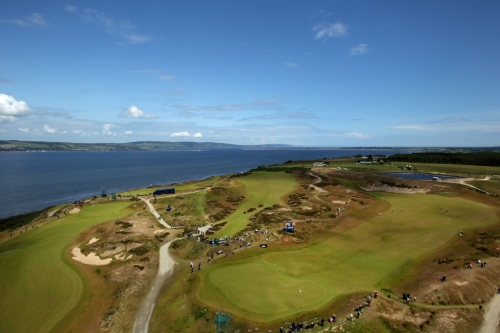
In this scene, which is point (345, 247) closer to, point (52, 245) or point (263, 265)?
point (263, 265)

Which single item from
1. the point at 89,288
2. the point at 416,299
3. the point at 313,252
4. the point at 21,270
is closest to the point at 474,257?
the point at 416,299

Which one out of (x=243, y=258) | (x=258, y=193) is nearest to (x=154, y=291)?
(x=243, y=258)

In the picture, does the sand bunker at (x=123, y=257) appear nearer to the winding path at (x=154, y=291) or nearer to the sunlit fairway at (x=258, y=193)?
the winding path at (x=154, y=291)

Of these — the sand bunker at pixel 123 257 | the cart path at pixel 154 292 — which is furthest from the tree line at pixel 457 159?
the sand bunker at pixel 123 257

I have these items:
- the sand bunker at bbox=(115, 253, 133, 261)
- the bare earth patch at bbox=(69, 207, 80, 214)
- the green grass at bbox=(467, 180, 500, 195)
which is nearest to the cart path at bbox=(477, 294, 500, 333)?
the sand bunker at bbox=(115, 253, 133, 261)

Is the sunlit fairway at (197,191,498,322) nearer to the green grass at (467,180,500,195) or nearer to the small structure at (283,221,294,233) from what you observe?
the small structure at (283,221,294,233)

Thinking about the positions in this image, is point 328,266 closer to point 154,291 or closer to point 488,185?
point 154,291

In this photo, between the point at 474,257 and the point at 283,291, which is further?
the point at 474,257
